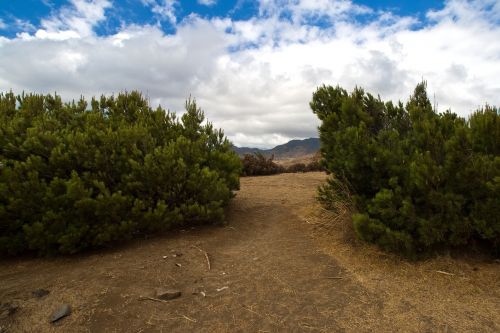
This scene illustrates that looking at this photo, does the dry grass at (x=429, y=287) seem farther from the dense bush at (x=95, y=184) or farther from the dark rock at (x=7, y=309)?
the dark rock at (x=7, y=309)

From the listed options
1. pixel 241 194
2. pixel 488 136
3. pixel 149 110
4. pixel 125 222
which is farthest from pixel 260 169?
pixel 488 136

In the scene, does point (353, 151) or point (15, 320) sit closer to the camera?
point (15, 320)

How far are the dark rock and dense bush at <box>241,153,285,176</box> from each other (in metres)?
10.8

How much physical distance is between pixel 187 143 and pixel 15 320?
3.56 m

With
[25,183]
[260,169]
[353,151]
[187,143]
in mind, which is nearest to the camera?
[353,151]

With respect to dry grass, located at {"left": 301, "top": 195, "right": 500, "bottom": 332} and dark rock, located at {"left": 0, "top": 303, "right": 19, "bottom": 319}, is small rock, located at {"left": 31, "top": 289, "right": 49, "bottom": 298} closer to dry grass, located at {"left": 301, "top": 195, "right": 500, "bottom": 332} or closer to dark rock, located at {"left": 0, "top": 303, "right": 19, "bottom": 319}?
dark rock, located at {"left": 0, "top": 303, "right": 19, "bottom": 319}

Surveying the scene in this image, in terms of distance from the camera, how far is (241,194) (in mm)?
9398

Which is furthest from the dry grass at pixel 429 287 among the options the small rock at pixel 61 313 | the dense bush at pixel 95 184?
the small rock at pixel 61 313

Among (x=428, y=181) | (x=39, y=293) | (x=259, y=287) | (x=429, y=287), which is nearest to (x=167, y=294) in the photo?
(x=259, y=287)

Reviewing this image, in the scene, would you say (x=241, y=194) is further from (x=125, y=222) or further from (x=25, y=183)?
(x=25, y=183)

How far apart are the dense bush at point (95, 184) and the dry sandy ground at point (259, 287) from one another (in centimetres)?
42

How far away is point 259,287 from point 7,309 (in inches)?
109

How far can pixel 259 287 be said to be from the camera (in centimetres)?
413

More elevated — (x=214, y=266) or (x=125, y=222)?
(x=125, y=222)
